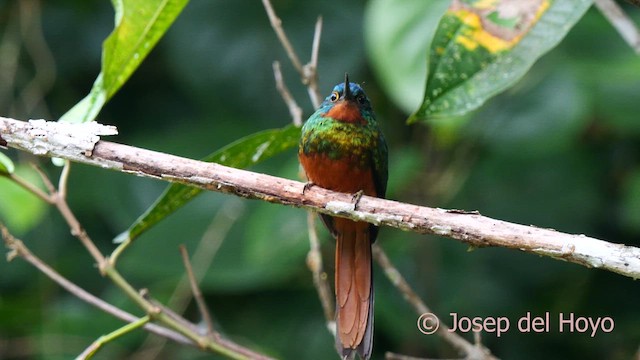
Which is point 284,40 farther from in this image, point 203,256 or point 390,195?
point 203,256

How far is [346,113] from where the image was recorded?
7.12 feet

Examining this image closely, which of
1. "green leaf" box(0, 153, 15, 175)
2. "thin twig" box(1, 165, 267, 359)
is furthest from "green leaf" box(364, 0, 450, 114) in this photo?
"green leaf" box(0, 153, 15, 175)

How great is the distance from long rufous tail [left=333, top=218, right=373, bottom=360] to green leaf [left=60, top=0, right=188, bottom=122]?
66cm

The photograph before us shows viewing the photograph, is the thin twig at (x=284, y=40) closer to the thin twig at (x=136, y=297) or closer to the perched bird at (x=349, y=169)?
the perched bird at (x=349, y=169)

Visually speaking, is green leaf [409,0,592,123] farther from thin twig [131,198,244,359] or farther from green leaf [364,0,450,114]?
thin twig [131,198,244,359]

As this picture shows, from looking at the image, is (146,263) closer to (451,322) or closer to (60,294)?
(60,294)

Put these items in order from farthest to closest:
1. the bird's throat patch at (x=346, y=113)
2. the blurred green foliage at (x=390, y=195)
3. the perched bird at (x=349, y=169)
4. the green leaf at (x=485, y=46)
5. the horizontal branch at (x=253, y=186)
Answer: the blurred green foliage at (x=390, y=195) → the bird's throat patch at (x=346, y=113) → the perched bird at (x=349, y=169) → the green leaf at (x=485, y=46) → the horizontal branch at (x=253, y=186)

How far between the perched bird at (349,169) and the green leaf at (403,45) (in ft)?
0.35

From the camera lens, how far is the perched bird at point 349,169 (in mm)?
2000

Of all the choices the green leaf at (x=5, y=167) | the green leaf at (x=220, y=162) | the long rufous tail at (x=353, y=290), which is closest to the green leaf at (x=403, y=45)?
the long rufous tail at (x=353, y=290)

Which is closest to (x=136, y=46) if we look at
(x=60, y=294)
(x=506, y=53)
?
(x=506, y=53)

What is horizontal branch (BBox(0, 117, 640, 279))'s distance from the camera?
4.56 feet

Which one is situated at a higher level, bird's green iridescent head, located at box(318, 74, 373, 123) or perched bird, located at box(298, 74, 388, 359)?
bird's green iridescent head, located at box(318, 74, 373, 123)

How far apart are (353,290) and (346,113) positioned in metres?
0.45
